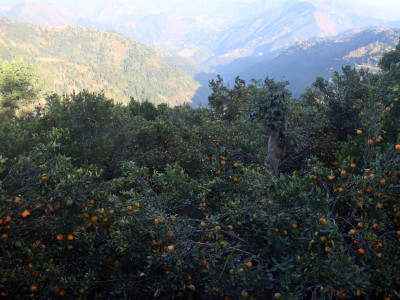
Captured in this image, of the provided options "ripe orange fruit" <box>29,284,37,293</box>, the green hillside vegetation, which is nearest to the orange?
the green hillside vegetation

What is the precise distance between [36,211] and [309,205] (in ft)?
11.7

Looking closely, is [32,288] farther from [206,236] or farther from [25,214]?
[206,236]

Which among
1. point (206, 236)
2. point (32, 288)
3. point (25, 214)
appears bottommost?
point (206, 236)

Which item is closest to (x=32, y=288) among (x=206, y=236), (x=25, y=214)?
(x=25, y=214)

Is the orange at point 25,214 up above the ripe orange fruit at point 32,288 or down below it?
above

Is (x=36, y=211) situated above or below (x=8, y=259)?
above

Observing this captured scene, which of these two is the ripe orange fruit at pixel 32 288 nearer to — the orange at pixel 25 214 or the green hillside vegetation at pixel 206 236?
the green hillside vegetation at pixel 206 236

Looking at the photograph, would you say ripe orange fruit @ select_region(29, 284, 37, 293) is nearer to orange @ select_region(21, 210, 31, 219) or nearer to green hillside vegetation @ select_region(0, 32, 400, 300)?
green hillside vegetation @ select_region(0, 32, 400, 300)

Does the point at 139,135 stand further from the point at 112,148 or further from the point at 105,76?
the point at 105,76

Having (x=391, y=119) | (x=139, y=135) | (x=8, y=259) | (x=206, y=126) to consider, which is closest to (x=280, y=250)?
(x=8, y=259)

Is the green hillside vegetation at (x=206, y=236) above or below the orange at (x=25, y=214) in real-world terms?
below

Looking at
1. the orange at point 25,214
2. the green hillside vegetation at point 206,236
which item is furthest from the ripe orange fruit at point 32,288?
the orange at point 25,214

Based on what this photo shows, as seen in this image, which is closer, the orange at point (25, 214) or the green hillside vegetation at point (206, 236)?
the green hillside vegetation at point (206, 236)

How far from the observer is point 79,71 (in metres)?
160
